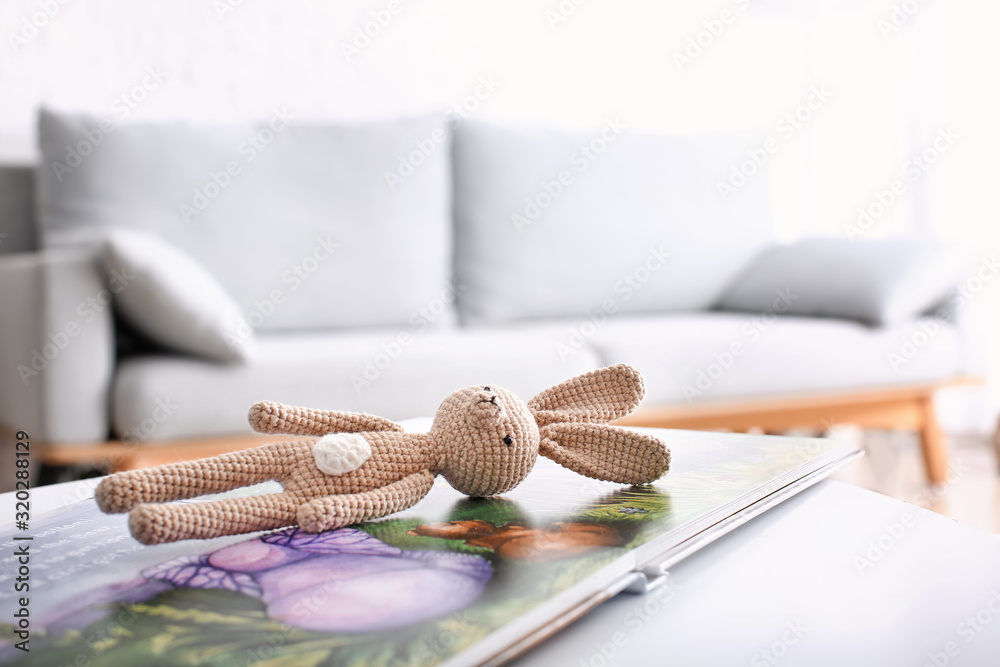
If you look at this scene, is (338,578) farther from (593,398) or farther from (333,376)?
(333,376)

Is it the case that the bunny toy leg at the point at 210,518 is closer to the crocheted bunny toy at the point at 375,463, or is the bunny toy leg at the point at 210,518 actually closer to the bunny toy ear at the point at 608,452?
the crocheted bunny toy at the point at 375,463

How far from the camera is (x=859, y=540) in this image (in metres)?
0.50

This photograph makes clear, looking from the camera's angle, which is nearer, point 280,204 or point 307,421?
point 307,421

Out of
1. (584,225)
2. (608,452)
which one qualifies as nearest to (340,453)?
(608,452)

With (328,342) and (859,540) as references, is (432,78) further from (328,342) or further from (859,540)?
(859,540)

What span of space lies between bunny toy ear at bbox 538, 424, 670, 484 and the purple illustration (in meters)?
0.14

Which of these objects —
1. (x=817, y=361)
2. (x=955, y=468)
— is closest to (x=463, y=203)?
(x=817, y=361)

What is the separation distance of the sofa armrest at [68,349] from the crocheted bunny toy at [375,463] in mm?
1074

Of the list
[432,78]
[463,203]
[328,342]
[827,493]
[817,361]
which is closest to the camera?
[827,493]

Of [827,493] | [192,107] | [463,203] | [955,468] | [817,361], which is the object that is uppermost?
[192,107]

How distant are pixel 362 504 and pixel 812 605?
0.24 metres

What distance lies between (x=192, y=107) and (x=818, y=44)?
2421mm

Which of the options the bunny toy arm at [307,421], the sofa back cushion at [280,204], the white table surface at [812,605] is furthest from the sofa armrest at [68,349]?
the white table surface at [812,605]

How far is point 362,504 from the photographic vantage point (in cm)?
43
